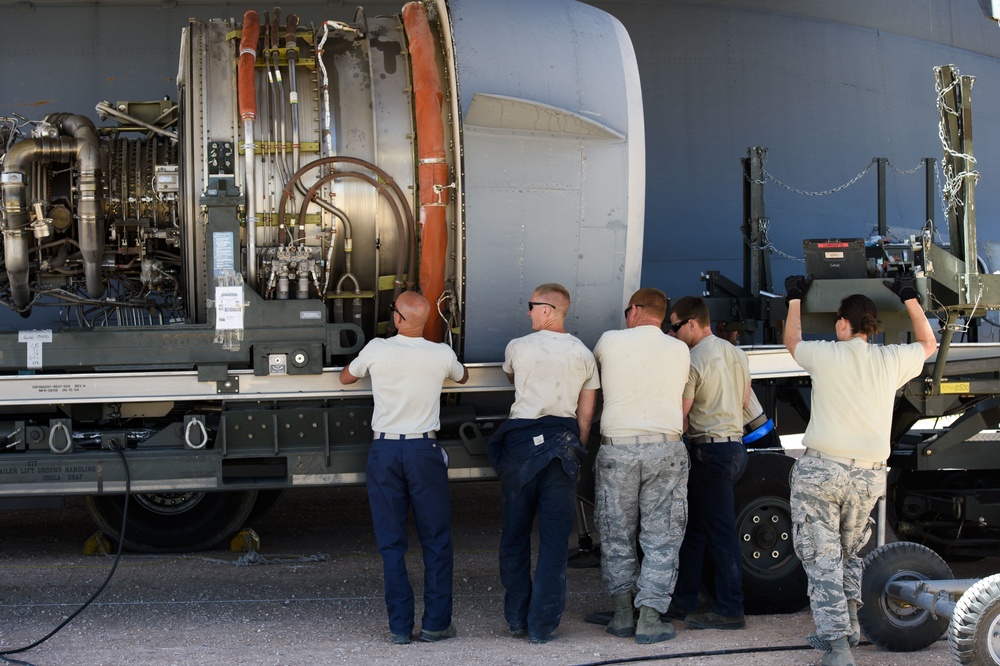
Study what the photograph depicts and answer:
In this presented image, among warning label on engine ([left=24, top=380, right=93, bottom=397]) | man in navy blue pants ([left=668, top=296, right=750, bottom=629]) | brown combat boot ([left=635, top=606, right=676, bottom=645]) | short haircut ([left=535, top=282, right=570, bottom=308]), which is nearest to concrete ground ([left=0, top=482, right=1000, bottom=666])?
brown combat boot ([left=635, top=606, right=676, bottom=645])

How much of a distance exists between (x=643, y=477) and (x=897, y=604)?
1301mm

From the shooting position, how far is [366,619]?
5168 millimetres

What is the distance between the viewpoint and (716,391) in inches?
202

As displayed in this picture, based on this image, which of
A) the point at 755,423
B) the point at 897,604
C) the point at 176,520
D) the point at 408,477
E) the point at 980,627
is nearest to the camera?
the point at 980,627

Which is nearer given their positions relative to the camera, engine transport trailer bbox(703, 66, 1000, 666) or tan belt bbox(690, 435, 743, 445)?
tan belt bbox(690, 435, 743, 445)

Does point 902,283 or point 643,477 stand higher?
point 902,283

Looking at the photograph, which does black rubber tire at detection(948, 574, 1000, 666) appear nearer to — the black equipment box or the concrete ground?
the concrete ground

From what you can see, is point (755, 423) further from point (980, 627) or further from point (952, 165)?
point (980, 627)

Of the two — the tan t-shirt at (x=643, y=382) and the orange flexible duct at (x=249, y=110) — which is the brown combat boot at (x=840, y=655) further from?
the orange flexible duct at (x=249, y=110)

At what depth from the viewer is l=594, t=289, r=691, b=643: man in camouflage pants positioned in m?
4.77

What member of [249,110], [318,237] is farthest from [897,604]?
[249,110]

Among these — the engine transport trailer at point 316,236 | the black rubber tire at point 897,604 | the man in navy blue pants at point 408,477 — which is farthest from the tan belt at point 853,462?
the man in navy blue pants at point 408,477

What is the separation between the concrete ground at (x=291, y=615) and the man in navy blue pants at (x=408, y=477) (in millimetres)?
180

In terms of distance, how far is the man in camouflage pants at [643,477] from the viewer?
4773 mm
